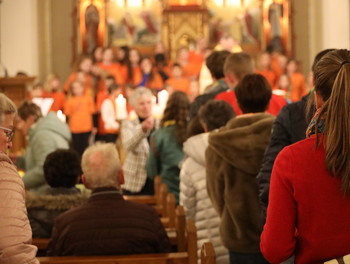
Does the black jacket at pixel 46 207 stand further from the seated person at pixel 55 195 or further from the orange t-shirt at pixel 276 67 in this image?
the orange t-shirt at pixel 276 67

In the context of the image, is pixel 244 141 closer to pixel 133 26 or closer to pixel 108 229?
pixel 108 229

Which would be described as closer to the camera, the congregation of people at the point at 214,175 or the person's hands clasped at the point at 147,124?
the congregation of people at the point at 214,175

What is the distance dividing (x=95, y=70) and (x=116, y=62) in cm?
128

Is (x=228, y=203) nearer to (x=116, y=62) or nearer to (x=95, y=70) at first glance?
(x=95, y=70)

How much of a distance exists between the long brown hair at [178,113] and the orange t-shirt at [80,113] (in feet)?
27.3

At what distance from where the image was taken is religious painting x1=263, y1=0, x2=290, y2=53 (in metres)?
21.5

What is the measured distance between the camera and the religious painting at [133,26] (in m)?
21.8

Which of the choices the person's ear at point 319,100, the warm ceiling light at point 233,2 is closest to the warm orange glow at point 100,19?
the warm ceiling light at point 233,2

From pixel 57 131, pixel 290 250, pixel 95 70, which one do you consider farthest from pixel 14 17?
pixel 290 250

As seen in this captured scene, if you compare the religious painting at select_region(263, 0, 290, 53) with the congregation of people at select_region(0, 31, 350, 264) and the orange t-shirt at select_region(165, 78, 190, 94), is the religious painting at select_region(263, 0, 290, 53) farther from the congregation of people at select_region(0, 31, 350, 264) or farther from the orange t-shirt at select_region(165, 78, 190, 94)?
the congregation of people at select_region(0, 31, 350, 264)

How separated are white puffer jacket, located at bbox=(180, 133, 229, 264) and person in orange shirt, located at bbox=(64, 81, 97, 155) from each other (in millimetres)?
9827

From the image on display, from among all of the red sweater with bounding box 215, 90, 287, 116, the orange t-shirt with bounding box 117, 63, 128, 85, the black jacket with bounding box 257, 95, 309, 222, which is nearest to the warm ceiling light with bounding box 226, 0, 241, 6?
the orange t-shirt with bounding box 117, 63, 128, 85

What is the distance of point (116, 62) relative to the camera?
1917 centimetres

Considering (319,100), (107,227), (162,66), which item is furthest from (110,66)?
(319,100)
